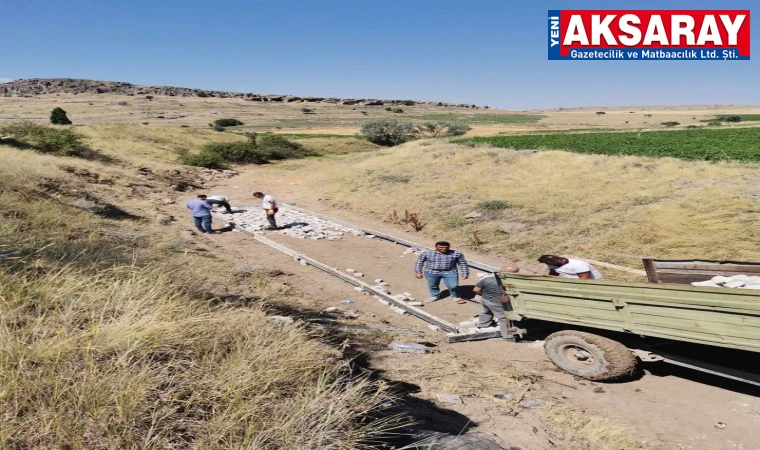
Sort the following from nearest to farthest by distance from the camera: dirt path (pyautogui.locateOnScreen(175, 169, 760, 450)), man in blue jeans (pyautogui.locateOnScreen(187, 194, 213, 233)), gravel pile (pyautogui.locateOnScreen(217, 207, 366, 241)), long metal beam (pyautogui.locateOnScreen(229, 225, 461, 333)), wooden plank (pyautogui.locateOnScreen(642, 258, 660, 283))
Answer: dirt path (pyautogui.locateOnScreen(175, 169, 760, 450))
wooden plank (pyautogui.locateOnScreen(642, 258, 660, 283))
long metal beam (pyautogui.locateOnScreen(229, 225, 461, 333))
man in blue jeans (pyautogui.locateOnScreen(187, 194, 213, 233))
gravel pile (pyautogui.locateOnScreen(217, 207, 366, 241))

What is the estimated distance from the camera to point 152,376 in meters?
2.87

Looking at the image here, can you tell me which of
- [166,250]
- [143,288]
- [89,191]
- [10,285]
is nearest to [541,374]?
[143,288]

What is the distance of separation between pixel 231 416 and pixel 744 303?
4719 mm

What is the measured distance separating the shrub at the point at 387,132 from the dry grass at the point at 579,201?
24982 mm

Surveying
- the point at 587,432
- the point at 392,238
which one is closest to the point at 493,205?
the point at 392,238

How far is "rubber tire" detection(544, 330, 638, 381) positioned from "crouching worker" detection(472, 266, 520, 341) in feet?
3.40

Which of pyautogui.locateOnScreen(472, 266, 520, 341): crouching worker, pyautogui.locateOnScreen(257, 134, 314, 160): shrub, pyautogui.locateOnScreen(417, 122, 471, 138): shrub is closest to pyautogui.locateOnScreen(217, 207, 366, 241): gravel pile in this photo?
pyautogui.locateOnScreen(472, 266, 520, 341): crouching worker

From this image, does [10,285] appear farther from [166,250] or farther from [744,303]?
[744,303]

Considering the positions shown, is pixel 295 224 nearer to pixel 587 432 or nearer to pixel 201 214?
pixel 201 214

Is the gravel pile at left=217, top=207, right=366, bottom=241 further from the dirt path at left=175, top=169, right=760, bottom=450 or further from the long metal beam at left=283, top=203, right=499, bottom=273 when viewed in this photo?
the dirt path at left=175, top=169, right=760, bottom=450

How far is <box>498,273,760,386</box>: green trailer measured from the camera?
4.38m

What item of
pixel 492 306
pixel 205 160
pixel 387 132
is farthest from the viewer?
pixel 387 132

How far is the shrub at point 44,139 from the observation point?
931 inches

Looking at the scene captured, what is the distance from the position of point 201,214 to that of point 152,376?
444 inches
